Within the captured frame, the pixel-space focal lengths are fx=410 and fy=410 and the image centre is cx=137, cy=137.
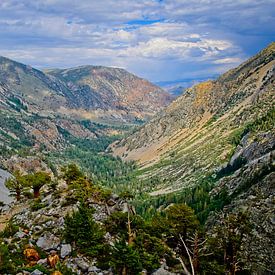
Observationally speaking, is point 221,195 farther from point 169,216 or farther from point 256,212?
point 169,216

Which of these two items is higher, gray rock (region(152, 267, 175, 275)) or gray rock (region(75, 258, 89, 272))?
gray rock (region(75, 258, 89, 272))

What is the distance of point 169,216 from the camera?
226 ft

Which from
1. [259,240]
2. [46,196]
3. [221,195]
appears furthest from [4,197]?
[259,240]

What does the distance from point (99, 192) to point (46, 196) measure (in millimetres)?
12301

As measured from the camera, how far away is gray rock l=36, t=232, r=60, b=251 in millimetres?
59375

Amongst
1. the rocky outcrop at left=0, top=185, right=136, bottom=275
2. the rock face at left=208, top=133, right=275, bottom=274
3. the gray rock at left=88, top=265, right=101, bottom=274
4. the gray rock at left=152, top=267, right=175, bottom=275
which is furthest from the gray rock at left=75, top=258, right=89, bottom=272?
the rock face at left=208, top=133, right=275, bottom=274

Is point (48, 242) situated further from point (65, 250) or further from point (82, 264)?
point (82, 264)

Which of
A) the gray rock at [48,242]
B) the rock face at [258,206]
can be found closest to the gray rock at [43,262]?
the gray rock at [48,242]

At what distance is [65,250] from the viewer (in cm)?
5769

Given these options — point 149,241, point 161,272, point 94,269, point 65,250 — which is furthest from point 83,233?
point 161,272

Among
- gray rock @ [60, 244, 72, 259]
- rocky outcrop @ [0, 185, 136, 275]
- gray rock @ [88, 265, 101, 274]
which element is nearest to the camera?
gray rock @ [88, 265, 101, 274]

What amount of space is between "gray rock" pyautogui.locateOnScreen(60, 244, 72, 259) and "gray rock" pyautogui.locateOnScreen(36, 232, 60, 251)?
1521 mm

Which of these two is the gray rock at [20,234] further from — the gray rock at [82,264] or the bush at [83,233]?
the gray rock at [82,264]

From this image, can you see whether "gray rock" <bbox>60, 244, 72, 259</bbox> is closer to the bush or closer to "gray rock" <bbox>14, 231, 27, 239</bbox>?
the bush
